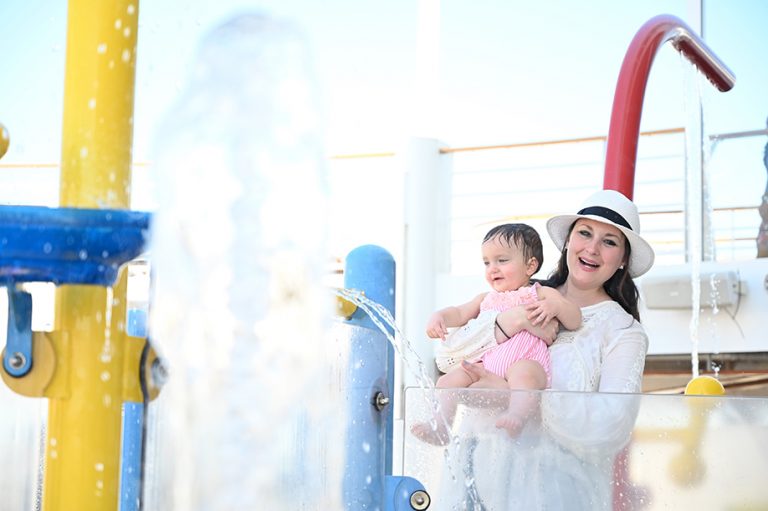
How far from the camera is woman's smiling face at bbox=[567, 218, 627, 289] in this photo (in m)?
2.04

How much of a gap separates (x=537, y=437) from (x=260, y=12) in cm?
77

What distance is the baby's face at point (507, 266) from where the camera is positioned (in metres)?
2.10

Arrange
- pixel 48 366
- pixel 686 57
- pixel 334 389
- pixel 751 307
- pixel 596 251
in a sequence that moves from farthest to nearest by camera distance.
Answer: pixel 751 307 < pixel 686 57 < pixel 596 251 < pixel 334 389 < pixel 48 366

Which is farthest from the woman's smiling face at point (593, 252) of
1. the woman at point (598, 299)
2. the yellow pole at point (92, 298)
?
the yellow pole at point (92, 298)

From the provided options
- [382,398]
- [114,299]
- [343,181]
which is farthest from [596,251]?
[343,181]

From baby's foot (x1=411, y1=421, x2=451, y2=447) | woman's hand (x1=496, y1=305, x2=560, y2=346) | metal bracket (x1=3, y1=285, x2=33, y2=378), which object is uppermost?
woman's hand (x1=496, y1=305, x2=560, y2=346)

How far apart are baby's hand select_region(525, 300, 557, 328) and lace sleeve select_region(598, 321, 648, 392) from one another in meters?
0.11

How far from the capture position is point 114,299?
3.29 feet

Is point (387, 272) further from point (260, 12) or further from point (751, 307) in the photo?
point (751, 307)

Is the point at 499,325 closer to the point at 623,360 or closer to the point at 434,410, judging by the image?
the point at 623,360

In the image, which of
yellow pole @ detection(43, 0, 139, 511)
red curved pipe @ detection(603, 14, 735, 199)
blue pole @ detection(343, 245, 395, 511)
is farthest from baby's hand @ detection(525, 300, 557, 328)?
yellow pole @ detection(43, 0, 139, 511)

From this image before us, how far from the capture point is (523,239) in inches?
82.9

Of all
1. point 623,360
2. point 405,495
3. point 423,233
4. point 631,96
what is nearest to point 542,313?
point 623,360

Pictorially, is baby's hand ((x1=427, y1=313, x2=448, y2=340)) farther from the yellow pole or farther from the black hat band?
the yellow pole
